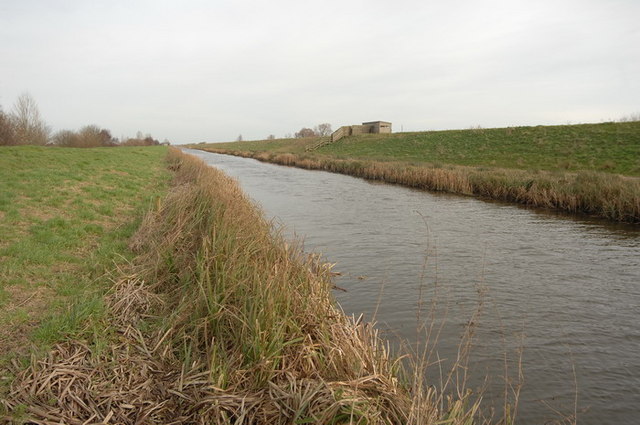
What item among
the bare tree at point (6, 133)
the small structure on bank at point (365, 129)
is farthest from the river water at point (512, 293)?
the small structure on bank at point (365, 129)

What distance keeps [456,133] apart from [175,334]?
43824 millimetres

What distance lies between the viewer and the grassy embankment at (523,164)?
14.8 m

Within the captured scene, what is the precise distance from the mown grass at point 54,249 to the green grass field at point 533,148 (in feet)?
72.0

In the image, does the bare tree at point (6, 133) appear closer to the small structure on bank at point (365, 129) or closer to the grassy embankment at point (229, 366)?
the grassy embankment at point (229, 366)

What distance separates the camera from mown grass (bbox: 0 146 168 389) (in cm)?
413

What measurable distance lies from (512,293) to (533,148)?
28.6m

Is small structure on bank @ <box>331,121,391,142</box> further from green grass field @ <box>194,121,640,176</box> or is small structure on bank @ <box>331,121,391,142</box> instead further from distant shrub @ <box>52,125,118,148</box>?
distant shrub @ <box>52,125,118,148</box>

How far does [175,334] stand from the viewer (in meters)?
4.20

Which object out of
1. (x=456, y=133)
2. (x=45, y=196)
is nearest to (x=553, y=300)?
(x=45, y=196)

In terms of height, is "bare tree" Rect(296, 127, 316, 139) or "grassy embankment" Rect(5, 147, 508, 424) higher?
"bare tree" Rect(296, 127, 316, 139)

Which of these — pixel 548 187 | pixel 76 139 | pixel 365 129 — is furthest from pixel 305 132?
pixel 548 187

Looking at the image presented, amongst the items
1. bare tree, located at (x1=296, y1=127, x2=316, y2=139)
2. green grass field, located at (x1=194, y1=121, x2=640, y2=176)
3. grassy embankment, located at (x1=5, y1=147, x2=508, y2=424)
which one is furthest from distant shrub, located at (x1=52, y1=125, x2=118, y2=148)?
bare tree, located at (x1=296, y1=127, x2=316, y2=139)

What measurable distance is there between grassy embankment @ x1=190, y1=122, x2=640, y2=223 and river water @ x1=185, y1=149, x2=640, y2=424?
146 centimetres

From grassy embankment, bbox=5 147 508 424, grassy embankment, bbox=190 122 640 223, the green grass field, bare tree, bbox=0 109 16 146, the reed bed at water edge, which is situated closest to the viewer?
grassy embankment, bbox=5 147 508 424
